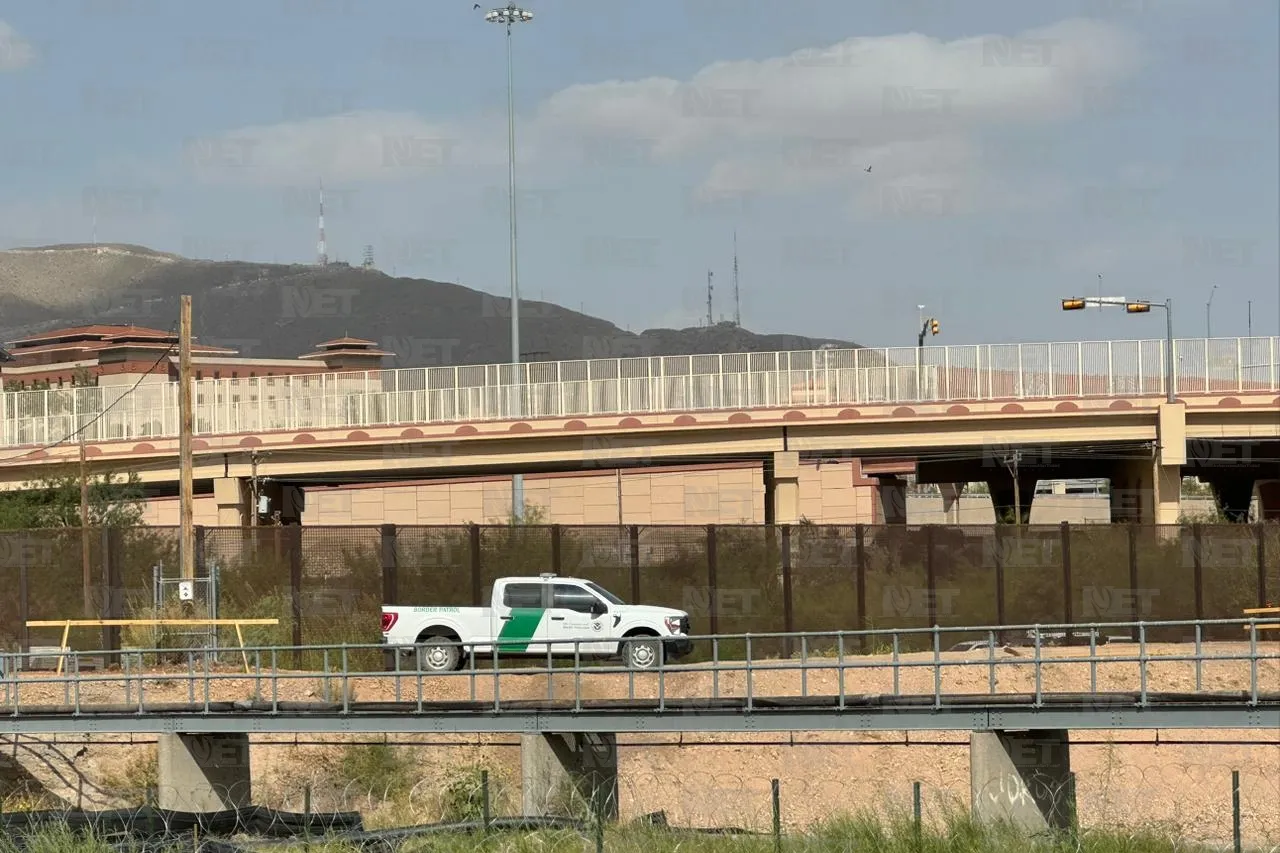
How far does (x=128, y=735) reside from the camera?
2944 centimetres

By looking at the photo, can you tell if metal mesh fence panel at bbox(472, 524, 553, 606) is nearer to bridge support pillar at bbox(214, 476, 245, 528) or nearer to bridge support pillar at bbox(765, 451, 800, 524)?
bridge support pillar at bbox(765, 451, 800, 524)

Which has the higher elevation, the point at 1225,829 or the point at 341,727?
the point at 341,727

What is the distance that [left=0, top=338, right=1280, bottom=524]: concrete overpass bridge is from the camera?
47.2 m

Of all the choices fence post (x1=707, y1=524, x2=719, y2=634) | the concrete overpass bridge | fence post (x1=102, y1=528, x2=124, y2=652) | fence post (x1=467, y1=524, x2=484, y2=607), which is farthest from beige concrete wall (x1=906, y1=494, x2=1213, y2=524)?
fence post (x1=102, y1=528, x2=124, y2=652)

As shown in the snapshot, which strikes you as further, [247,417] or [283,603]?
[247,417]

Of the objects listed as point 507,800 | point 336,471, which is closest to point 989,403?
point 336,471

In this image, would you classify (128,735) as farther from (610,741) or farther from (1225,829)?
(1225,829)

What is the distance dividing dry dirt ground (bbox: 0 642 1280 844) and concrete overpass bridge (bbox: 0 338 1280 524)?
15666 mm

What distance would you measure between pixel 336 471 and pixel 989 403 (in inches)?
772

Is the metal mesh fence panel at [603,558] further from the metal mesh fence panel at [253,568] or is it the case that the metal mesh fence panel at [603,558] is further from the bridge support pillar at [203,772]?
the bridge support pillar at [203,772]

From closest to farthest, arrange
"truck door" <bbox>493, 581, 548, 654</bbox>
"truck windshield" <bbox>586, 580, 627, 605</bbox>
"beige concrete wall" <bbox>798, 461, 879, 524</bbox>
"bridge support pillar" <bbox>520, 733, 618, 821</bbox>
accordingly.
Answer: "bridge support pillar" <bbox>520, 733, 618, 821</bbox>
"truck door" <bbox>493, 581, 548, 654</bbox>
"truck windshield" <bbox>586, 580, 627, 605</bbox>
"beige concrete wall" <bbox>798, 461, 879, 524</bbox>

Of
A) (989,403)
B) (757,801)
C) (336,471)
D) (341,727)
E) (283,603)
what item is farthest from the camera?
(336,471)

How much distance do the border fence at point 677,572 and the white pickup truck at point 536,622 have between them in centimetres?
361

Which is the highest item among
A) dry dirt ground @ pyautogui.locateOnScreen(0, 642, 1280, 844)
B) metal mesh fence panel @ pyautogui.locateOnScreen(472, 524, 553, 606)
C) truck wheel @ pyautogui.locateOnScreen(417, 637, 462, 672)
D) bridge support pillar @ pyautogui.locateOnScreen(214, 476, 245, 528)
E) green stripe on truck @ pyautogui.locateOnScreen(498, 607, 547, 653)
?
bridge support pillar @ pyautogui.locateOnScreen(214, 476, 245, 528)
